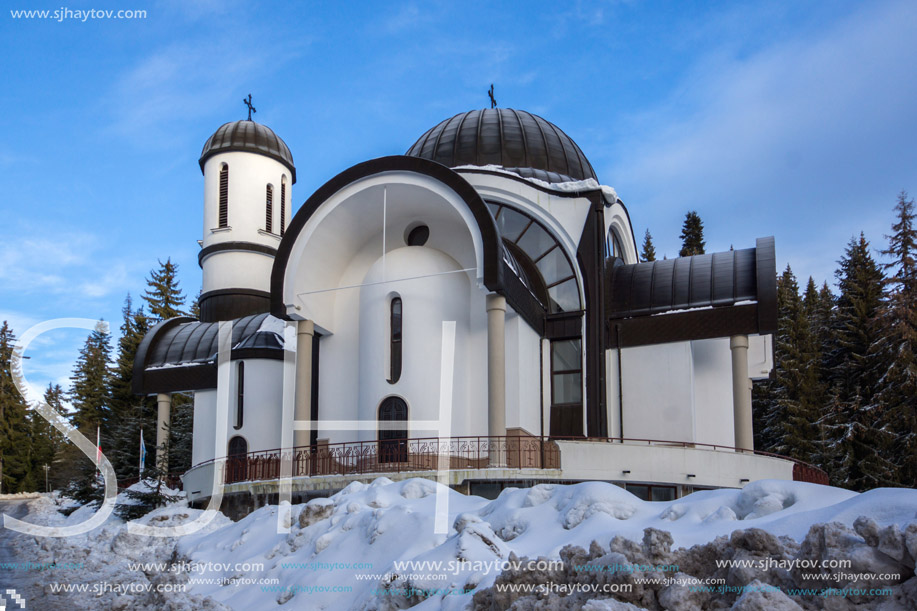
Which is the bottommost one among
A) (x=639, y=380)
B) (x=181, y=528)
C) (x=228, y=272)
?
(x=181, y=528)

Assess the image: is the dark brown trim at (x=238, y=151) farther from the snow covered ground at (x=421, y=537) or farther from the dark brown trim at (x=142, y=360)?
the snow covered ground at (x=421, y=537)

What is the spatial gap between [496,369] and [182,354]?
1154cm

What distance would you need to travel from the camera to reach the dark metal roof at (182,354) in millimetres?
23484

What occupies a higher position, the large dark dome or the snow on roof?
the large dark dome

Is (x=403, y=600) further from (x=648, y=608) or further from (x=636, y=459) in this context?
(x=636, y=459)

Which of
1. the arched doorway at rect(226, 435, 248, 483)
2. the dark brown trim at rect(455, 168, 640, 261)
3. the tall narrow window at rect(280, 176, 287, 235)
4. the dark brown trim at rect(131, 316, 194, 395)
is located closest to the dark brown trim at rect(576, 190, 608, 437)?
the dark brown trim at rect(455, 168, 640, 261)

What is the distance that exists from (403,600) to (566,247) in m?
13.4

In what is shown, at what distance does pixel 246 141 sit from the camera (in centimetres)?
2750

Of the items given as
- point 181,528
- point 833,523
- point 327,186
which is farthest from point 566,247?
point 833,523

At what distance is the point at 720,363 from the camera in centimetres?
2022

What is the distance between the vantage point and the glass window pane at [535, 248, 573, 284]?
1986cm

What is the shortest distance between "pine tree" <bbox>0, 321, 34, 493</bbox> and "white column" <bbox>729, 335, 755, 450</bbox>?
36.0 m

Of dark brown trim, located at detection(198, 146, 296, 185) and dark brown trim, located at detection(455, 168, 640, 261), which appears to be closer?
dark brown trim, located at detection(455, 168, 640, 261)
